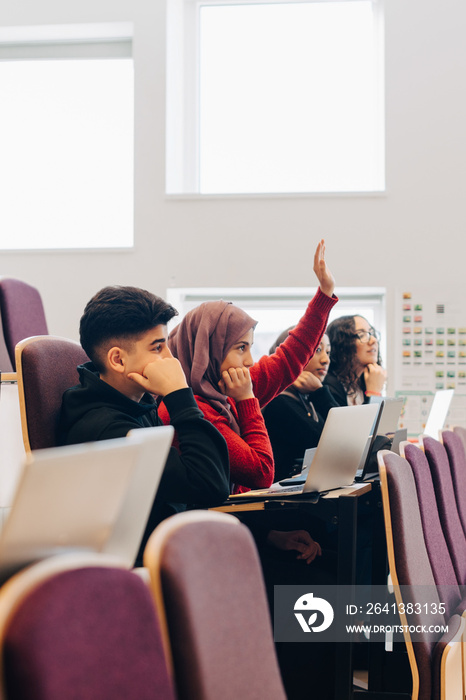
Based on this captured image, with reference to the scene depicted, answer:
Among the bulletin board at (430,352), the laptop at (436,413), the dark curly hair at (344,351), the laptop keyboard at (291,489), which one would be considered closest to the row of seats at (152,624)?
the laptop keyboard at (291,489)

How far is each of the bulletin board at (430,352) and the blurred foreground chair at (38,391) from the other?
2.99m

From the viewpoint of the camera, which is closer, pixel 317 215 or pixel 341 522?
pixel 341 522

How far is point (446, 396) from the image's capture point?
325cm

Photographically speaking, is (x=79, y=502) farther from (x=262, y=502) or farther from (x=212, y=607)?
(x=262, y=502)

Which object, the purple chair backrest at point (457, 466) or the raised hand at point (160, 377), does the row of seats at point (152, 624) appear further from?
the purple chair backrest at point (457, 466)

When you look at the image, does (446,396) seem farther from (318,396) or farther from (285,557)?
(285,557)

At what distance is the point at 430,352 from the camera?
4.27 meters

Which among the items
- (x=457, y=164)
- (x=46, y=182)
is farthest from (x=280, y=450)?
(x=46, y=182)

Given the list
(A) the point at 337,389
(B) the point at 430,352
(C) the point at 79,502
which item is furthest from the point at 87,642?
(B) the point at 430,352

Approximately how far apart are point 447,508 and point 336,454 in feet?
1.29

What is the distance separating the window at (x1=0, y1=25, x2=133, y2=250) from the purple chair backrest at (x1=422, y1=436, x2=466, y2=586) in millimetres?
2955

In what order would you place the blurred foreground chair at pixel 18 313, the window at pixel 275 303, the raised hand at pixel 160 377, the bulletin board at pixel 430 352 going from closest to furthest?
the raised hand at pixel 160 377 → the blurred foreground chair at pixel 18 313 → the bulletin board at pixel 430 352 → the window at pixel 275 303

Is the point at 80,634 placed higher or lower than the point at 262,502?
higher

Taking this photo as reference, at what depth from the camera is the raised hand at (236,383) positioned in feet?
6.94
